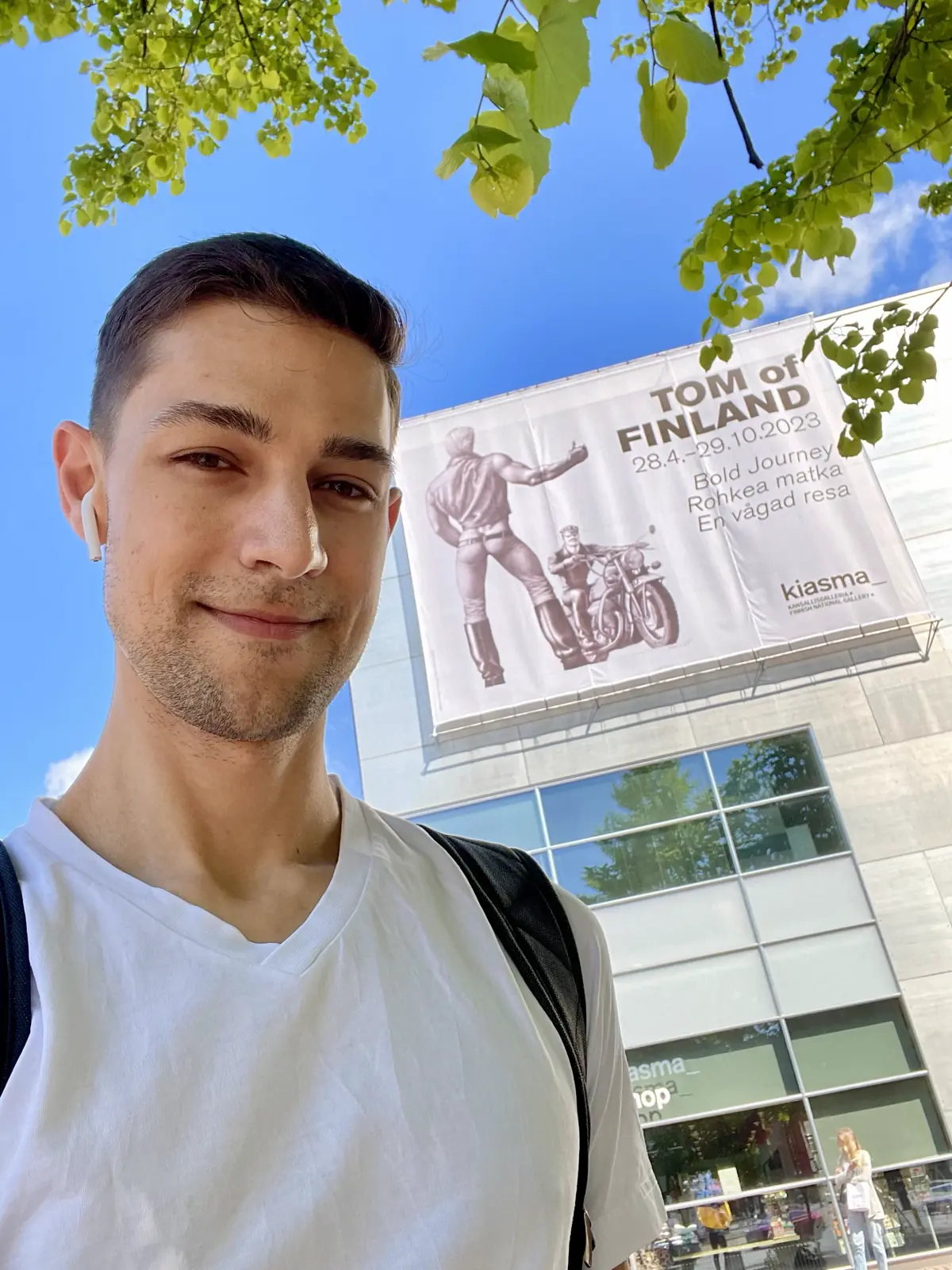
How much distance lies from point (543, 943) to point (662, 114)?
1.09 m

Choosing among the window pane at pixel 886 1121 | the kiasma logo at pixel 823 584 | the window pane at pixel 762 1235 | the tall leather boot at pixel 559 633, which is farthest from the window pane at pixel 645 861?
the window pane at pixel 762 1235

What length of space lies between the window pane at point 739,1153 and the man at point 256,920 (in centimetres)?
1066

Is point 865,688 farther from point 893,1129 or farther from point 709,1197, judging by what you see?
point 709,1197

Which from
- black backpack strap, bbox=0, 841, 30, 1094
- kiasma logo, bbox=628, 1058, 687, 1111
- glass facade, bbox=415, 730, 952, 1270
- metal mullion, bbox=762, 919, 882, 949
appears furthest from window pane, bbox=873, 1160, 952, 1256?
black backpack strap, bbox=0, 841, 30, 1094

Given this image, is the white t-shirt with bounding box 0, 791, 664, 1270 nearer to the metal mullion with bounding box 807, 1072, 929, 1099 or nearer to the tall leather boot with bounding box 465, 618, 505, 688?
the metal mullion with bounding box 807, 1072, 929, 1099

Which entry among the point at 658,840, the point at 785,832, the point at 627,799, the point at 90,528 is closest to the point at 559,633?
the point at 627,799

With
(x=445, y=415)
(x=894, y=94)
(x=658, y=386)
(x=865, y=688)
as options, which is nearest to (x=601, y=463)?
(x=658, y=386)

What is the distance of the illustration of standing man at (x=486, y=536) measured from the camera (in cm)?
1321

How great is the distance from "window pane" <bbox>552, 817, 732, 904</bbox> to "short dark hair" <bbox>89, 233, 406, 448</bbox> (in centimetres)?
1123

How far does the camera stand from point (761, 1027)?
11.0m

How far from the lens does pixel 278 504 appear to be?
112 centimetres

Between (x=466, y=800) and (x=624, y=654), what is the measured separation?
10.7 ft

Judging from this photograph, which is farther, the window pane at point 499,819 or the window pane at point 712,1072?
the window pane at point 499,819

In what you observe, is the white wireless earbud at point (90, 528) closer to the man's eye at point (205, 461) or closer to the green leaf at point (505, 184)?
the man's eye at point (205, 461)
